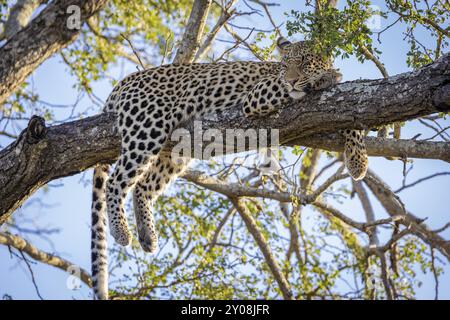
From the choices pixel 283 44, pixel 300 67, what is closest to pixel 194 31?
pixel 283 44

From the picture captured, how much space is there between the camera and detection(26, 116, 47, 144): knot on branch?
8102 millimetres

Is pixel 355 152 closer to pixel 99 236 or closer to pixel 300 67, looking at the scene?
pixel 300 67

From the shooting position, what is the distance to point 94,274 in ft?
28.0

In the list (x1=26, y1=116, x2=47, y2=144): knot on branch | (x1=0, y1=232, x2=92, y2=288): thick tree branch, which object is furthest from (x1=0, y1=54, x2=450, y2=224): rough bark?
(x1=0, y1=232, x2=92, y2=288): thick tree branch

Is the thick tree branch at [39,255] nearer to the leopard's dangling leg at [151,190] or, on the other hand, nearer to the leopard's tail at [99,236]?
the leopard's dangling leg at [151,190]

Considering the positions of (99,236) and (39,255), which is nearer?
(99,236)

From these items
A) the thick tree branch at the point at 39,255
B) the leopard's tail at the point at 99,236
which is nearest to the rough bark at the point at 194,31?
the leopard's tail at the point at 99,236

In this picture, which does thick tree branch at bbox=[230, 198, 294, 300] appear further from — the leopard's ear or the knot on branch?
the knot on branch

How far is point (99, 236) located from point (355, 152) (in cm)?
312

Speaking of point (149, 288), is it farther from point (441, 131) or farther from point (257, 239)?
point (441, 131)

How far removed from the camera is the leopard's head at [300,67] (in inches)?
309

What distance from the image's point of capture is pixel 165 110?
8828 millimetres

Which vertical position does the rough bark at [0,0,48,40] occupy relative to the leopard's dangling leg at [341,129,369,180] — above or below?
above
